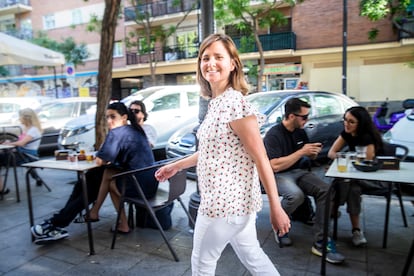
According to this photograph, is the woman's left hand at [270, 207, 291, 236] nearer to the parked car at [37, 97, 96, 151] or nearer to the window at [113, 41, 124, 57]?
the parked car at [37, 97, 96, 151]

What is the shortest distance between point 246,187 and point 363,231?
2.39 metres

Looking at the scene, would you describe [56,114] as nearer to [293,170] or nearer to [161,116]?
[161,116]

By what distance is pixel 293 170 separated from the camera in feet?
11.7

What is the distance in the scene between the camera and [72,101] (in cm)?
911

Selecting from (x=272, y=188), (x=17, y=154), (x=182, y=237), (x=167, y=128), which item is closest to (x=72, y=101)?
(x=167, y=128)

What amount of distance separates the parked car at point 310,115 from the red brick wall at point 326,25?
41.9 ft

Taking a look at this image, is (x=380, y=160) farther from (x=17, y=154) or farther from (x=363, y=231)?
(x=17, y=154)

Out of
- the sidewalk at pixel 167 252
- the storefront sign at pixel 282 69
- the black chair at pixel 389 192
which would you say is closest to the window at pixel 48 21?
the storefront sign at pixel 282 69

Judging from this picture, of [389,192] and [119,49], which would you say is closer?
[389,192]

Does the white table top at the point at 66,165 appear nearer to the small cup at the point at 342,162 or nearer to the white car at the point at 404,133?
the small cup at the point at 342,162

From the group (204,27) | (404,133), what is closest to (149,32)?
(204,27)

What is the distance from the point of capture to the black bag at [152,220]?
3689 millimetres

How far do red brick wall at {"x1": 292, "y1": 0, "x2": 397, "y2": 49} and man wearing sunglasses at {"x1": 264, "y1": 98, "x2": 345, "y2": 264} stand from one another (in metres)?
16.8

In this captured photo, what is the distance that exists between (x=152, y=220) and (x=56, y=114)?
614 cm
